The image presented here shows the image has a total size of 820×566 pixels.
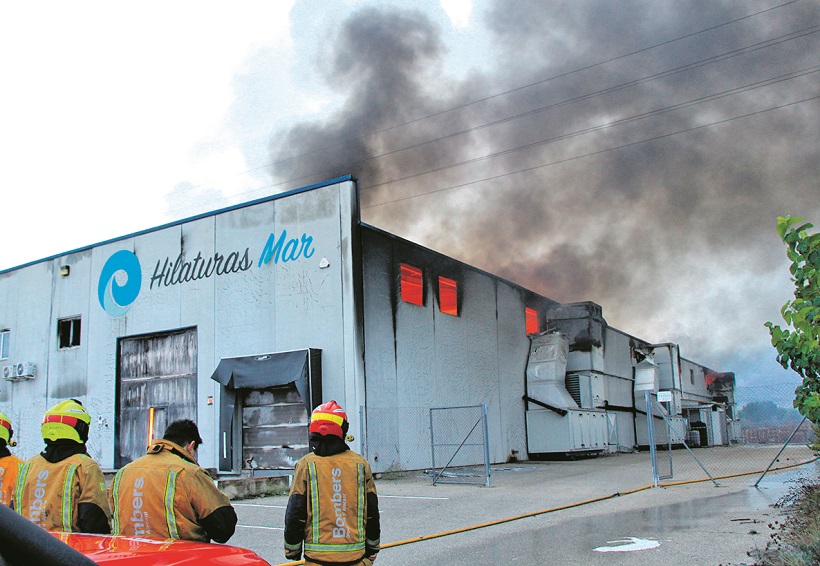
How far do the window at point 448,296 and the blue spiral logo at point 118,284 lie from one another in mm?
9085

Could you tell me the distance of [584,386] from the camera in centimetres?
2762

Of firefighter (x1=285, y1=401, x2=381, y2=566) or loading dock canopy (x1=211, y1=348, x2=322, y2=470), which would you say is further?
loading dock canopy (x1=211, y1=348, x2=322, y2=470)

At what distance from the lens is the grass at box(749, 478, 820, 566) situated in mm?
6562

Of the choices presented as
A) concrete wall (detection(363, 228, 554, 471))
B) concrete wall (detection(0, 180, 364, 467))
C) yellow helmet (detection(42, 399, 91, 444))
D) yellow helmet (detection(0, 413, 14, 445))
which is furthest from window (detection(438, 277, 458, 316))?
yellow helmet (detection(42, 399, 91, 444))

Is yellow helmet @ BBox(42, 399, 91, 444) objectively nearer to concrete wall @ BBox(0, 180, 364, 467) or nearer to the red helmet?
the red helmet

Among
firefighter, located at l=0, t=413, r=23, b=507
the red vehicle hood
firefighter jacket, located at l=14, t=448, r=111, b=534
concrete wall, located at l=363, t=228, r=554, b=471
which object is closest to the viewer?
the red vehicle hood

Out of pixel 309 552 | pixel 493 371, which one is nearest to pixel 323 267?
pixel 493 371

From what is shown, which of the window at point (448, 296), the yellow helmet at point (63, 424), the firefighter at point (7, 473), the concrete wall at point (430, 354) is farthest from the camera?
the window at point (448, 296)

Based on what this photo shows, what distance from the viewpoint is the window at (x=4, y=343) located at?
84.5ft

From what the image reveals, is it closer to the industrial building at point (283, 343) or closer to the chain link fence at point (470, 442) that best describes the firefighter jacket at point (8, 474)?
the chain link fence at point (470, 442)

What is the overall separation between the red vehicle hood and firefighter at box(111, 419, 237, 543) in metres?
1.08

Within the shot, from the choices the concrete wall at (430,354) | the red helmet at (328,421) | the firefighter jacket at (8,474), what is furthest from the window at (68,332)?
the red helmet at (328,421)

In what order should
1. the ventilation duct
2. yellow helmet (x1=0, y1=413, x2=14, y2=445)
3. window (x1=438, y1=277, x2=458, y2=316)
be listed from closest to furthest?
yellow helmet (x1=0, y1=413, x2=14, y2=445), window (x1=438, y1=277, x2=458, y2=316), the ventilation duct

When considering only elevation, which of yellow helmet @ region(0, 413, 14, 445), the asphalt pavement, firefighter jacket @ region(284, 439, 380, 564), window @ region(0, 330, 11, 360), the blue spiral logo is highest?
the blue spiral logo
